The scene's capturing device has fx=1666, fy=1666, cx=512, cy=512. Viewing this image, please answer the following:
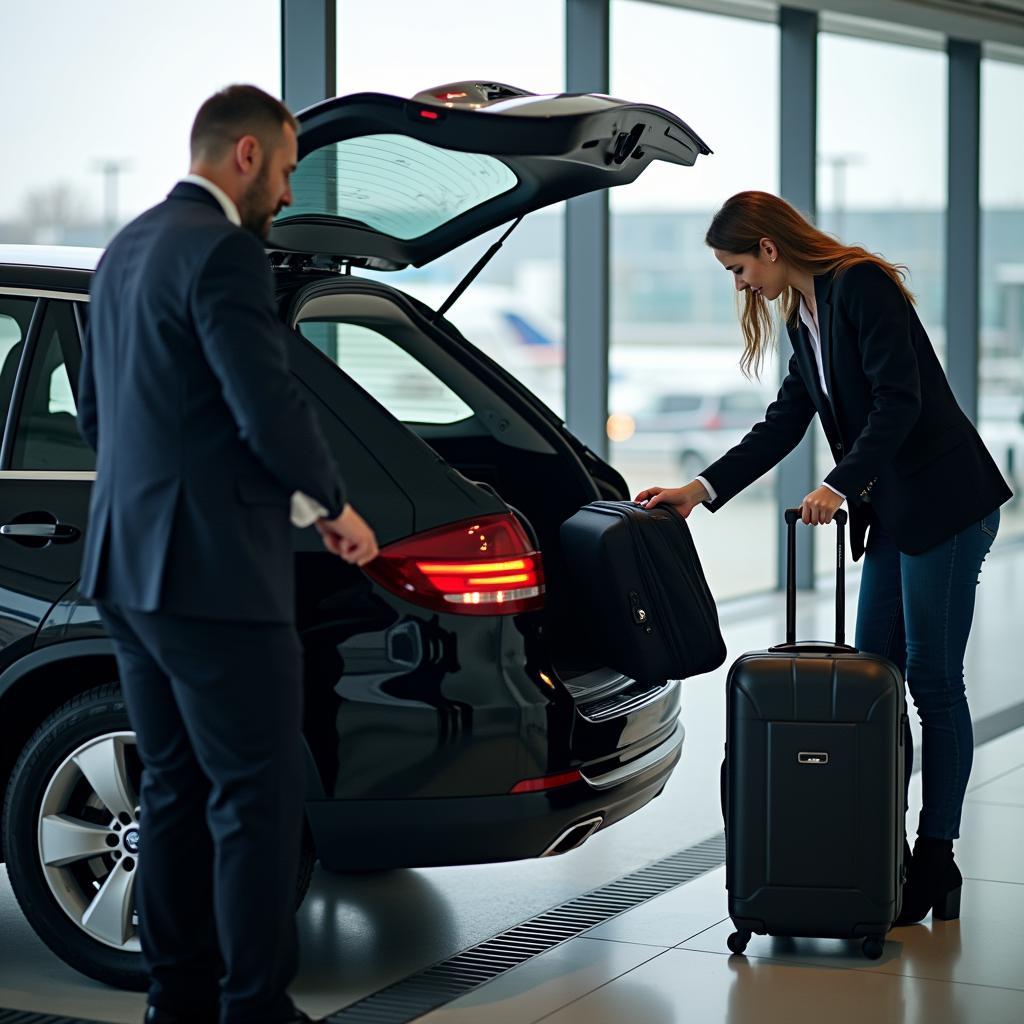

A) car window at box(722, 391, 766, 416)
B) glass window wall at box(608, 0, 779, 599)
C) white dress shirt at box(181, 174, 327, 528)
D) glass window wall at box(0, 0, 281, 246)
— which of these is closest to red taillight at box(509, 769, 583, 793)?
white dress shirt at box(181, 174, 327, 528)

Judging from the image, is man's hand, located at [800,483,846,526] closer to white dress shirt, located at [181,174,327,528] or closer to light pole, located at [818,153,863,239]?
white dress shirt, located at [181,174,327,528]

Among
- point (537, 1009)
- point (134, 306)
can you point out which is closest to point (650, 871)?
point (537, 1009)

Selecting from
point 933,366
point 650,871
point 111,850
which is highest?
point 933,366

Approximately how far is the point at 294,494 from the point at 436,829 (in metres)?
0.76

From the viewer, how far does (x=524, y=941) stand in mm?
3557

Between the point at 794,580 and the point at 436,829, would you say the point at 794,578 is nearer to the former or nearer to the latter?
the point at 794,580

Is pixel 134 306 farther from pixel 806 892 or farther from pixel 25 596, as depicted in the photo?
pixel 806 892

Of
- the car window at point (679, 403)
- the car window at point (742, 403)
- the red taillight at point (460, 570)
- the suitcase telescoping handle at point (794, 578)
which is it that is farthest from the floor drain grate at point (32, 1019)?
the car window at point (742, 403)

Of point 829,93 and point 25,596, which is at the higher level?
point 829,93

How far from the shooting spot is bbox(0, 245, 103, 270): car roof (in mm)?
3318

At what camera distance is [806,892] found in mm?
3357

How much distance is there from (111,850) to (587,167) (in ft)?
5.36

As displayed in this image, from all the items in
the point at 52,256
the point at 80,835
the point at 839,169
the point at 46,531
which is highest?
the point at 839,169

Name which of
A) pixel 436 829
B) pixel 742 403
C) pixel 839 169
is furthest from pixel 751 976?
pixel 742 403
